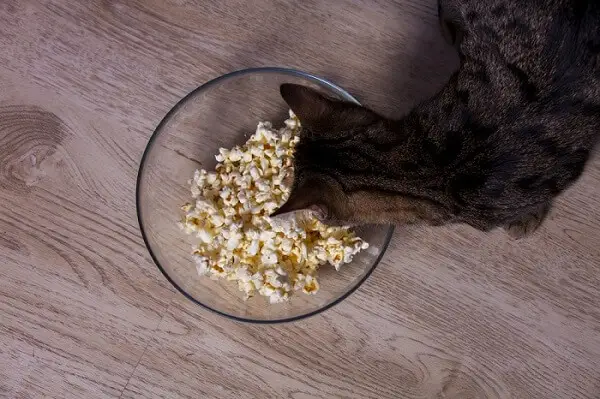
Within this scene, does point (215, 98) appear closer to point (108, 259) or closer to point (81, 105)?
point (81, 105)

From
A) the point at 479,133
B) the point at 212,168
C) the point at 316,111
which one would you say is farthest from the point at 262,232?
the point at 479,133

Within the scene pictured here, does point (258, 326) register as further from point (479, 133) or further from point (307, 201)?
point (479, 133)

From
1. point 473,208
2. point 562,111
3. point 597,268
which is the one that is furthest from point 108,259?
point 597,268

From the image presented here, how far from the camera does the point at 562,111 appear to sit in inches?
44.1

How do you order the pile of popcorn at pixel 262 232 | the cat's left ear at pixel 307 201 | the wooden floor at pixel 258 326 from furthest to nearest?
the wooden floor at pixel 258 326 < the pile of popcorn at pixel 262 232 < the cat's left ear at pixel 307 201

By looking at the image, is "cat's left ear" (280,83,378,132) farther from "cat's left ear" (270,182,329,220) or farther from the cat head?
"cat's left ear" (270,182,329,220)

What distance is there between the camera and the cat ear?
3.79ft

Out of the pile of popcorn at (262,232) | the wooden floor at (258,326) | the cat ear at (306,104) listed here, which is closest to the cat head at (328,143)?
the cat ear at (306,104)

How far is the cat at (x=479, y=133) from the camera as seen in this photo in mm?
1106

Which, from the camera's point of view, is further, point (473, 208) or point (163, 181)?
point (163, 181)

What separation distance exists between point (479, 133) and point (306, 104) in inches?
13.7

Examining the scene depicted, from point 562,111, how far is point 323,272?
64 cm

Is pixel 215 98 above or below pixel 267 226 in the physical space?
above

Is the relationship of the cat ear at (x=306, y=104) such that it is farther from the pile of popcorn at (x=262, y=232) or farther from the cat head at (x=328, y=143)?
the pile of popcorn at (x=262, y=232)
